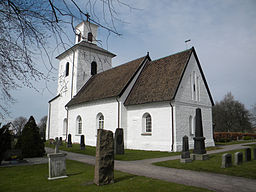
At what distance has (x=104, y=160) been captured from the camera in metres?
6.56

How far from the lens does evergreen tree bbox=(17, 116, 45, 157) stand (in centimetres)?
1359

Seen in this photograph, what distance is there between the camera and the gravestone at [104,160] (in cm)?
640

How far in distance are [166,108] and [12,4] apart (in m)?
14.2

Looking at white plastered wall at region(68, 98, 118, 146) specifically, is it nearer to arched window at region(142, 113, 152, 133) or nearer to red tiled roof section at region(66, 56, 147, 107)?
red tiled roof section at region(66, 56, 147, 107)

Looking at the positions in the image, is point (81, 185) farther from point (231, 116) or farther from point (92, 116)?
point (231, 116)

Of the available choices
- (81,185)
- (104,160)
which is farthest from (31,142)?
(104,160)

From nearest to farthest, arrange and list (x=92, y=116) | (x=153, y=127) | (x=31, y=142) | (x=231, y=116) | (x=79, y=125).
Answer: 1. (x=31, y=142)
2. (x=153, y=127)
3. (x=92, y=116)
4. (x=79, y=125)
5. (x=231, y=116)

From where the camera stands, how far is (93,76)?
1143 inches

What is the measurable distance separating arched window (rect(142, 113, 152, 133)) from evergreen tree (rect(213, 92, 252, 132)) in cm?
4380

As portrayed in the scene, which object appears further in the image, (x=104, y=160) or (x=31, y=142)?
(x=31, y=142)

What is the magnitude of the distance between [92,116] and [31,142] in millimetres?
9017

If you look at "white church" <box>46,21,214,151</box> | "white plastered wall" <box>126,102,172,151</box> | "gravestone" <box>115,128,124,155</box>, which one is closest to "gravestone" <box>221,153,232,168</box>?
"white church" <box>46,21,214,151</box>

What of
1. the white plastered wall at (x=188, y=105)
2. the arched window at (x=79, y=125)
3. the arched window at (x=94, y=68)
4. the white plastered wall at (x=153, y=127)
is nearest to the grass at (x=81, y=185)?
the white plastered wall at (x=153, y=127)

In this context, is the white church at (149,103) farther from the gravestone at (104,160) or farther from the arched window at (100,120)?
the gravestone at (104,160)
